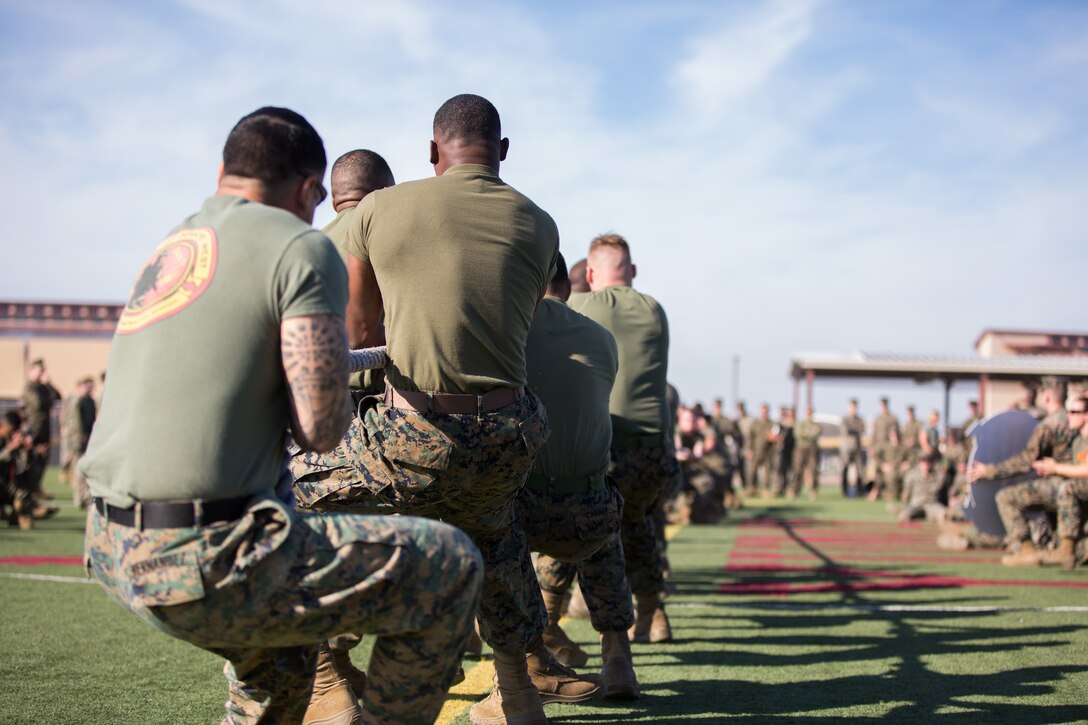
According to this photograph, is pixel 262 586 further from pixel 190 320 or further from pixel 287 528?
pixel 190 320

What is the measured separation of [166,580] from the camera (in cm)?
248

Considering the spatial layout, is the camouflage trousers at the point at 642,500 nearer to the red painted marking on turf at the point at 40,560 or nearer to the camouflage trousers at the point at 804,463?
the red painted marking on turf at the point at 40,560

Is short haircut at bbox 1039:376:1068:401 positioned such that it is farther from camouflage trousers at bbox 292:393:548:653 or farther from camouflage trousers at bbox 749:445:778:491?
camouflage trousers at bbox 749:445:778:491

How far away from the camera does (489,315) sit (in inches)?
145

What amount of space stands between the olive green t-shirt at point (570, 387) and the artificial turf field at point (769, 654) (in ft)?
3.48

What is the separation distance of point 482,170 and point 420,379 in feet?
2.70

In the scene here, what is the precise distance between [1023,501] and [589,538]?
26.5ft

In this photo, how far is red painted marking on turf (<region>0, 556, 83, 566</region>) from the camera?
953 cm

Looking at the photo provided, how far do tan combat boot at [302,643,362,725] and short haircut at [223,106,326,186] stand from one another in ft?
6.65

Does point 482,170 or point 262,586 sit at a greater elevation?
point 482,170

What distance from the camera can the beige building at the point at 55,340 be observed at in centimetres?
4353

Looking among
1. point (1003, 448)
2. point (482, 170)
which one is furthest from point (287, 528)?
point (1003, 448)

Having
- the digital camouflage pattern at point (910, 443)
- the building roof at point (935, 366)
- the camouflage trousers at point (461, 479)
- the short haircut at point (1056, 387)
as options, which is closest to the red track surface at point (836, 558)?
the short haircut at point (1056, 387)

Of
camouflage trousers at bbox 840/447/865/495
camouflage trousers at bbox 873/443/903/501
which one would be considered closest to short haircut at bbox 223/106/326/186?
camouflage trousers at bbox 873/443/903/501
